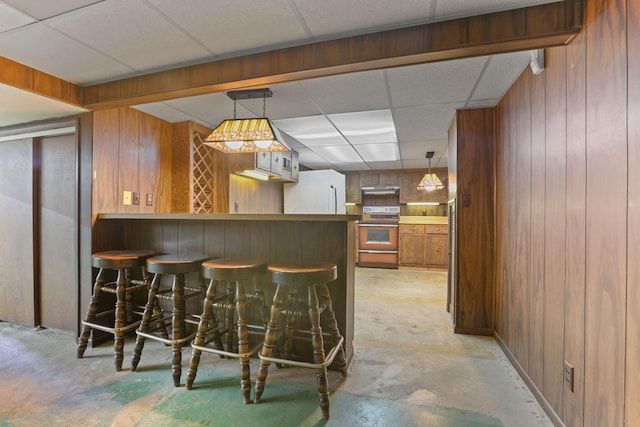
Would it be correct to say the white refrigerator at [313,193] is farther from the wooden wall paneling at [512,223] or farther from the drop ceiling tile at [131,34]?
the drop ceiling tile at [131,34]

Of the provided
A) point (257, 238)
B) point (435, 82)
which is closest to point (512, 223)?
point (435, 82)

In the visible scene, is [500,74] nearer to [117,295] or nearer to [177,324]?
[177,324]

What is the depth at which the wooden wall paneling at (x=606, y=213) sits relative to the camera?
1.06 meters

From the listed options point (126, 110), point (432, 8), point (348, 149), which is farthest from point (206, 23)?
point (348, 149)

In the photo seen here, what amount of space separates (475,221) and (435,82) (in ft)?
4.08

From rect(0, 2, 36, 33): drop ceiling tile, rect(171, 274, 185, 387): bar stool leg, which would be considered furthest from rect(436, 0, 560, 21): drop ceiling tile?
rect(171, 274, 185, 387): bar stool leg

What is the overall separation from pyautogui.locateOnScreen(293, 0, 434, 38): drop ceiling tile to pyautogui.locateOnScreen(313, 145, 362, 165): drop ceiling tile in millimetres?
2701

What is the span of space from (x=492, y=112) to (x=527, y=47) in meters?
1.31

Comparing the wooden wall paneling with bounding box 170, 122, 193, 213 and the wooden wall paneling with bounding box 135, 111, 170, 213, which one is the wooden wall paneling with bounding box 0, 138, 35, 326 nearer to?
the wooden wall paneling with bounding box 135, 111, 170, 213

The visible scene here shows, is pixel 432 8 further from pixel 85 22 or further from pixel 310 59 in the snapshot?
pixel 85 22

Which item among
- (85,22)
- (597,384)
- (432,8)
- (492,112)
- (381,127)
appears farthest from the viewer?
(381,127)

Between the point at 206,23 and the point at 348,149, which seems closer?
the point at 206,23

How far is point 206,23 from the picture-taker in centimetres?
149

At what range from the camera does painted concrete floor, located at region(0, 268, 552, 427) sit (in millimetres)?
1526
